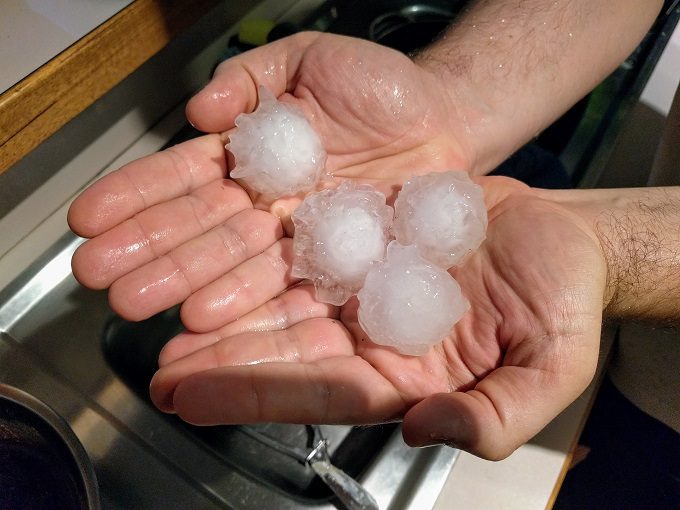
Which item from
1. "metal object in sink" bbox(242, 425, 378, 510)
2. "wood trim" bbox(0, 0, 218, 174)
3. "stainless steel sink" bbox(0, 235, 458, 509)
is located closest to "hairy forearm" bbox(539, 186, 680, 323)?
"stainless steel sink" bbox(0, 235, 458, 509)

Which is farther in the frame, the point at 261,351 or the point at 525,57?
the point at 525,57

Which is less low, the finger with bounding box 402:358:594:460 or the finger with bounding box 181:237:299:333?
the finger with bounding box 181:237:299:333

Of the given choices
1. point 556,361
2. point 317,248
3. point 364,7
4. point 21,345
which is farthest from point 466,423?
point 364,7

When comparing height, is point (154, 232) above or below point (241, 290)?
above

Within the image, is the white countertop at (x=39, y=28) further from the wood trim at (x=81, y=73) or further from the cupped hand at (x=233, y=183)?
the cupped hand at (x=233, y=183)

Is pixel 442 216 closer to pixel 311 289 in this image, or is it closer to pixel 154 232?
pixel 311 289

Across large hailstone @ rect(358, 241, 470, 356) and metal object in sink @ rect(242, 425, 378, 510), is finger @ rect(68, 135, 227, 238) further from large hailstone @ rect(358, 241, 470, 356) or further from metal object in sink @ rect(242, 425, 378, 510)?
metal object in sink @ rect(242, 425, 378, 510)

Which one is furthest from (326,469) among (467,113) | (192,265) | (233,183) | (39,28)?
(39,28)
